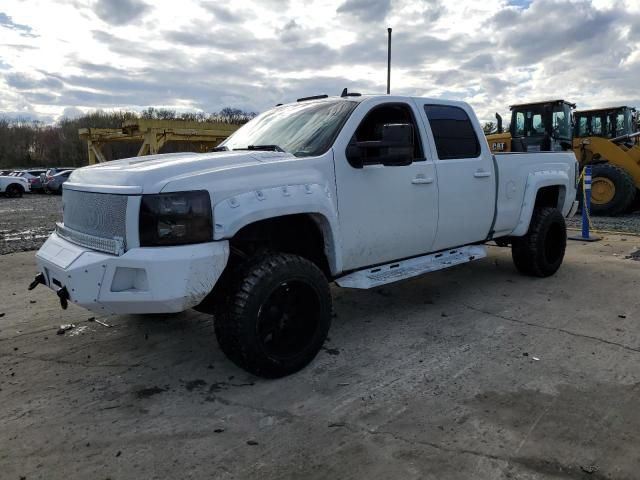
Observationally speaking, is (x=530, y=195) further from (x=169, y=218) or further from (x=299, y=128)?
(x=169, y=218)

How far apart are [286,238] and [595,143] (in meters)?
11.9

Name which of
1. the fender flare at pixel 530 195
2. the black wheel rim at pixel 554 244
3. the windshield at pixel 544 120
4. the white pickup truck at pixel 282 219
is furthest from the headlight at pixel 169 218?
the windshield at pixel 544 120

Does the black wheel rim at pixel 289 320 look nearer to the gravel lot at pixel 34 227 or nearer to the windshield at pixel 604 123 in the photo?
the gravel lot at pixel 34 227

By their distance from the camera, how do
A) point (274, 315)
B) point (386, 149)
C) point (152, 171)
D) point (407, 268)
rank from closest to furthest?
1. point (152, 171)
2. point (274, 315)
3. point (386, 149)
4. point (407, 268)

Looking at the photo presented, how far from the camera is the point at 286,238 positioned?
12.9 ft

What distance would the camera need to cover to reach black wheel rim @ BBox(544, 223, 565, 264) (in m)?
6.09

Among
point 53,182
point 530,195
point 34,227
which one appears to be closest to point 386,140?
point 530,195

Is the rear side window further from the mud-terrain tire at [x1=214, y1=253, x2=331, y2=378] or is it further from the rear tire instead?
the rear tire

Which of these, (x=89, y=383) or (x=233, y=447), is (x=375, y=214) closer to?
(x=233, y=447)

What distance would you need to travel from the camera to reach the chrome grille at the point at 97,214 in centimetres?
308

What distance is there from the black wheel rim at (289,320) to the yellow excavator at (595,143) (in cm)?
983

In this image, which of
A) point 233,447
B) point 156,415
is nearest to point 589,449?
point 233,447

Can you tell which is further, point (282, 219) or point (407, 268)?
point (407, 268)

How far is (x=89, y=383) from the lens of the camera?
11.3 feet
